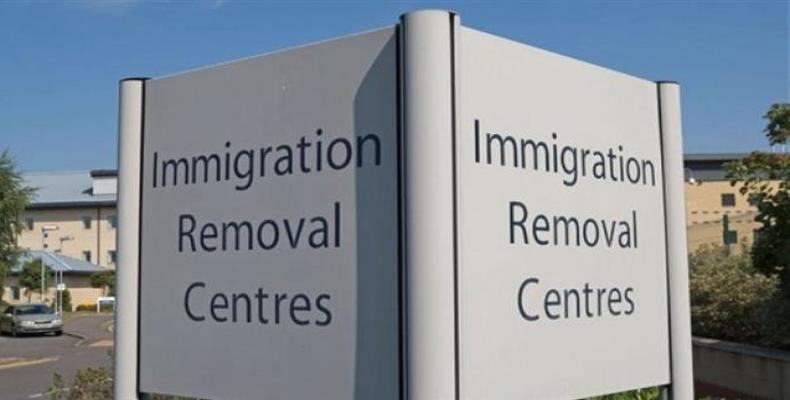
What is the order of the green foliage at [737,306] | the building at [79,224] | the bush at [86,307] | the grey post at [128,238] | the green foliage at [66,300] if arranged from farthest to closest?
the building at [79,224], the bush at [86,307], the green foliage at [66,300], the green foliage at [737,306], the grey post at [128,238]

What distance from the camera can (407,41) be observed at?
2561mm

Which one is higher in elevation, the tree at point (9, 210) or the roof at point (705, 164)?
the roof at point (705, 164)

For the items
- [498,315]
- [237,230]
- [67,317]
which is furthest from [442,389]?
[67,317]

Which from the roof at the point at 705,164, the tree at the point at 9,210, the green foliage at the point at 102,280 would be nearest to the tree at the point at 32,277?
the green foliage at the point at 102,280

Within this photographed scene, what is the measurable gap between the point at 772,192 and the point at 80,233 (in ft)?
212

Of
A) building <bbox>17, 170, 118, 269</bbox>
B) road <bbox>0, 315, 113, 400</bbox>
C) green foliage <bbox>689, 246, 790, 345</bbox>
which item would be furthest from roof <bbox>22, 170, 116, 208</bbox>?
green foliage <bbox>689, 246, 790, 345</bbox>

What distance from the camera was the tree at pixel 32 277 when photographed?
57.8m

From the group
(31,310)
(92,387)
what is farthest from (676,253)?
(31,310)

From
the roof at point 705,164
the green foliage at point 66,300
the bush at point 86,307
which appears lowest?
the bush at point 86,307

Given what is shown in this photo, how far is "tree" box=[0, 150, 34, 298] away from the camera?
31.1 meters

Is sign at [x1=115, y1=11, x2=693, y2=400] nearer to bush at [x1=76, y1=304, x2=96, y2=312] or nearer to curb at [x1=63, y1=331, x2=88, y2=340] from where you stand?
curb at [x1=63, y1=331, x2=88, y2=340]

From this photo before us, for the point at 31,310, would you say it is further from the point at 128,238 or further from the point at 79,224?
the point at 128,238

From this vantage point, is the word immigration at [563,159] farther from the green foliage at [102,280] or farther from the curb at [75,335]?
the green foliage at [102,280]

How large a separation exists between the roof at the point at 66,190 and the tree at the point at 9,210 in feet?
120
